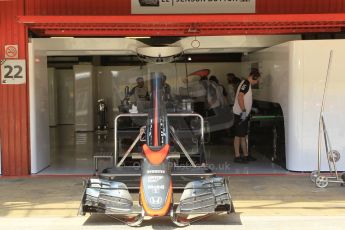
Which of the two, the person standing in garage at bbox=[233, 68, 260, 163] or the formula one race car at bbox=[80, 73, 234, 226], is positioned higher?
the person standing in garage at bbox=[233, 68, 260, 163]

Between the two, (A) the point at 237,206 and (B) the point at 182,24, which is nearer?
(A) the point at 237,206

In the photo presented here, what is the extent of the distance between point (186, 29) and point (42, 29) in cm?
224

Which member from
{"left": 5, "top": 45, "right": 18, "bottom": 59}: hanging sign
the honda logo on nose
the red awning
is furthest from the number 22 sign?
the honda logo on nose

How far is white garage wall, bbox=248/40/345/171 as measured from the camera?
8.09 m

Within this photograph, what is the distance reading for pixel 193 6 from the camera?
27.6 ft

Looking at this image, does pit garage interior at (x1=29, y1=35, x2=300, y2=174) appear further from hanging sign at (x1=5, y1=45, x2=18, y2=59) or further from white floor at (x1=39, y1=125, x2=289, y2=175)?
hanging sign at (x1=5, y1=45, x2=18, y2=59)

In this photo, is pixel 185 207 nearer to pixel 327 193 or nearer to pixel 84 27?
pixel 327 193

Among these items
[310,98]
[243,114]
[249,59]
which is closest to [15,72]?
[243,114]

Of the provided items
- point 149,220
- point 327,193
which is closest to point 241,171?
point 327,193

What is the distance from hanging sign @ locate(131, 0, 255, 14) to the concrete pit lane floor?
261 centimetres

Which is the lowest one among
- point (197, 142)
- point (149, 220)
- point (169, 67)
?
point (149, 220)

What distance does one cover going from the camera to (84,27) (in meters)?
7.87

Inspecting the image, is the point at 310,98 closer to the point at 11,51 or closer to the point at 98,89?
the point at 11,51

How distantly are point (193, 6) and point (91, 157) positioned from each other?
373 cm
